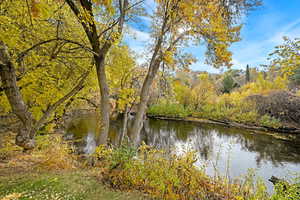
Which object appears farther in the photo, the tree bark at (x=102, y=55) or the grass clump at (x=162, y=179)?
the tree bark at (x=102, y=55)

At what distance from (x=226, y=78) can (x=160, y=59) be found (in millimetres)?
33542


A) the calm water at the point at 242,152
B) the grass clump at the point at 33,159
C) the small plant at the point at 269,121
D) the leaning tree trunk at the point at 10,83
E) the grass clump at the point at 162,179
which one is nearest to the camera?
the leaning tree trunk at the point at 10,83

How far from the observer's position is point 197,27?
14.8 ft

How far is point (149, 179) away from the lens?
3551 millimetres

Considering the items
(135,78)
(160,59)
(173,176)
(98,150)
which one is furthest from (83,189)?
(135,78)

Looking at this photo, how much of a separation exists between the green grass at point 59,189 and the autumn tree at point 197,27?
78.7 inches

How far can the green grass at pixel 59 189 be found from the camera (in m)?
2.51

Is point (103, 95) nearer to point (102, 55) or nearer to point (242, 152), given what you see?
point (102, 55)

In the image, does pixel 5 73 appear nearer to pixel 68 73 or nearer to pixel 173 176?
pixel 68 73

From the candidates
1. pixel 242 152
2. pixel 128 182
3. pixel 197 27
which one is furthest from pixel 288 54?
pixel 242 152

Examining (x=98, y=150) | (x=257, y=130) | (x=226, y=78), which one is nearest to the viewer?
(x=98, y=150)

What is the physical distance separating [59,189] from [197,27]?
204 inches

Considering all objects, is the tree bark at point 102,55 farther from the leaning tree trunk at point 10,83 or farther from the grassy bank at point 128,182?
the leaning tree trunk at point 10,83

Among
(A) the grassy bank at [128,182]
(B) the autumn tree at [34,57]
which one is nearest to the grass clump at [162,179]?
(A) the grassy bank at [128,182]
